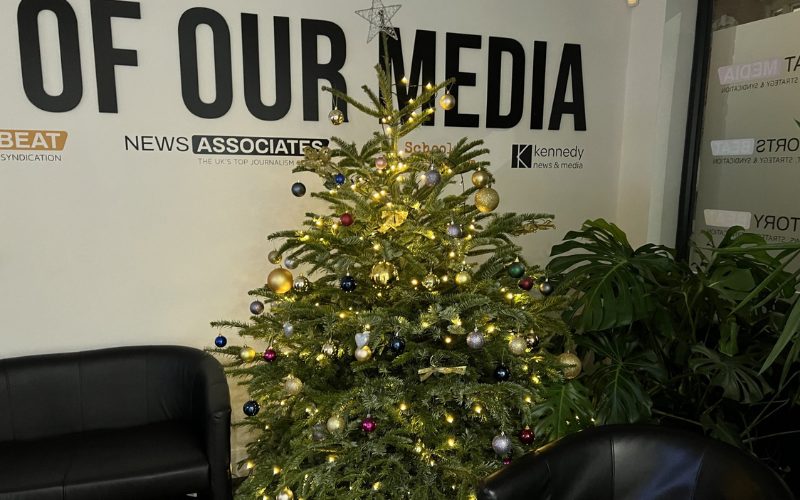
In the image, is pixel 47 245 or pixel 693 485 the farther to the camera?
pixel 47 245

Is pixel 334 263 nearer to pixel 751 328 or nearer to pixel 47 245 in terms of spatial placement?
pixel 47 245

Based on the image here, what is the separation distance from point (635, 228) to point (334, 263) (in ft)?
7.47

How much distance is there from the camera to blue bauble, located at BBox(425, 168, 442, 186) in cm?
202

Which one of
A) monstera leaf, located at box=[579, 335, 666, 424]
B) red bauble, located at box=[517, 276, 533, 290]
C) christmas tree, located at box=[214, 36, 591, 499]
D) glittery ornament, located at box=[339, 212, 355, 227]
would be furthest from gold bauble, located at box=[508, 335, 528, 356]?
glittery ornament, located at box=[339, 212, 355, 227]

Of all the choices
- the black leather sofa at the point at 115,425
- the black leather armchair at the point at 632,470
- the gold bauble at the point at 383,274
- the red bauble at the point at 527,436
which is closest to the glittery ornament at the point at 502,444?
the red bauble at the point at 527,436

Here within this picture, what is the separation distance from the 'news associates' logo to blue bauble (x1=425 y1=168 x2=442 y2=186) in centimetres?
185

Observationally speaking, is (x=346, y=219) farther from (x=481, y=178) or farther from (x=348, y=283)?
(x=481, y=178)

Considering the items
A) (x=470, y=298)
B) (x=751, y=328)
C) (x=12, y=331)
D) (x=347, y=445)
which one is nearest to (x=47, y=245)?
(x=12, y=331)

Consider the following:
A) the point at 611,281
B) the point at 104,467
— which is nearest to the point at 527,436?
the point at 611,281

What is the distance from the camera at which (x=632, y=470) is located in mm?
1673

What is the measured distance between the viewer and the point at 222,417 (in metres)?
2.44

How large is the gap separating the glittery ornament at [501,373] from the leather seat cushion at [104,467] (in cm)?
135

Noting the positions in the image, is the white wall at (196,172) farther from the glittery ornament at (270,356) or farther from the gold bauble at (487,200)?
the gold bauble at (487,200)

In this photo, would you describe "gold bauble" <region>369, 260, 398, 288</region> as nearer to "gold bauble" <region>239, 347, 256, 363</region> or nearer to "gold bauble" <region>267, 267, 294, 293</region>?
"gold bauble" <region>267, 267, 294, 293</region>
